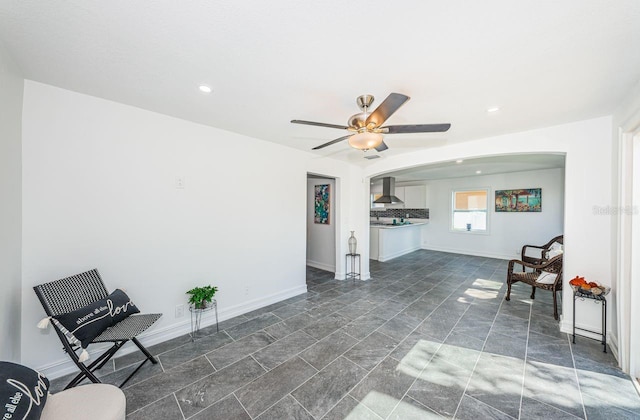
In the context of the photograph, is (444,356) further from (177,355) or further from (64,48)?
(64,48)

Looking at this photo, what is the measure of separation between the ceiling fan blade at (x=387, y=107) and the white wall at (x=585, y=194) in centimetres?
245

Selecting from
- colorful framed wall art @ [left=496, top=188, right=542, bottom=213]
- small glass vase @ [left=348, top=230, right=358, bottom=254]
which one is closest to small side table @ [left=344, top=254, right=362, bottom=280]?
small glass vase @ [left=348, top=230, right=358, bottom=254]

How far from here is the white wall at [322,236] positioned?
16.9 ft

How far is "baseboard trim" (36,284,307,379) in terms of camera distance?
6.63 ft

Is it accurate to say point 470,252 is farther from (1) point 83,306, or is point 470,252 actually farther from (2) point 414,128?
(1) point 83,306

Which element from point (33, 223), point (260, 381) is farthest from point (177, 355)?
point (33, 223)

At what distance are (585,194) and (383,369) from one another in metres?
2.92

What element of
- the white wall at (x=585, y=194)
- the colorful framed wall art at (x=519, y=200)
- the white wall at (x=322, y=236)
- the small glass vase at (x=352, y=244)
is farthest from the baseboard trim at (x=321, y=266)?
the colorful framed wall art at (x=519, y=200)

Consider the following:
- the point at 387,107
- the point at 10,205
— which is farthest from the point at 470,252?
the point at 10,205

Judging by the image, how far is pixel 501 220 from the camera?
652 centimetres

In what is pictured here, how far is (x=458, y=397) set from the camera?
1.81 m

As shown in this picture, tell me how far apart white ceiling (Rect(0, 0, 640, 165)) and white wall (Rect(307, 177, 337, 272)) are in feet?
9.43

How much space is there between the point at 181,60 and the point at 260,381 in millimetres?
2518

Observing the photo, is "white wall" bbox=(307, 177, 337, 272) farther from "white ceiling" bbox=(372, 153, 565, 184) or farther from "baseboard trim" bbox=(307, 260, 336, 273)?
"white ceiling" bbox=(372, 153, 565, 184)
